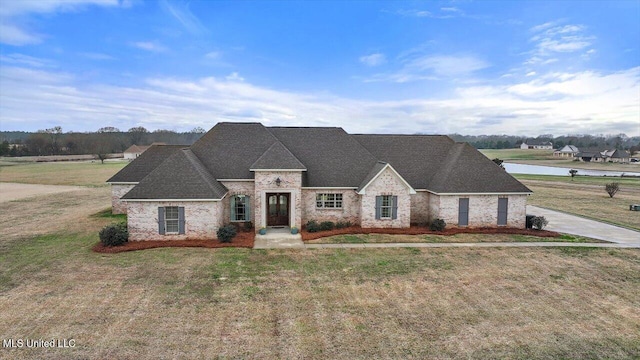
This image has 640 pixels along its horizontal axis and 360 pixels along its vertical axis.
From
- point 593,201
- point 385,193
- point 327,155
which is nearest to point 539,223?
point 385,193

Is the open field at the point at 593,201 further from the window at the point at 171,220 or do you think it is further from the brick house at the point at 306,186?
the window at the point at 171,220

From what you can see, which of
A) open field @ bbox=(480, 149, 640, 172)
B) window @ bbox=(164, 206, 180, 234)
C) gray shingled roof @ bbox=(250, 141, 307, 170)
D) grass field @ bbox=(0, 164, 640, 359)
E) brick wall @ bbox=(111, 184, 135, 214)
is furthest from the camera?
open field @ bbox=(480, 149, 640, 172)

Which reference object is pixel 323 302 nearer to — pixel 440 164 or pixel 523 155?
pixel 440 164

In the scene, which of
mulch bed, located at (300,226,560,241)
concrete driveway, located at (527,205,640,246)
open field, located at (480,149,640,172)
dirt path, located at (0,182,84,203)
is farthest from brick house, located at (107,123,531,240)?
open field, located at (480,149,640,172)

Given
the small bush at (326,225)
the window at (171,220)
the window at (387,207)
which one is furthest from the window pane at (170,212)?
the window at (387,207)

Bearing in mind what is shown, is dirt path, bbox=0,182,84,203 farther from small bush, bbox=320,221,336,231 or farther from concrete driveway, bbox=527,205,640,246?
concrete driveway, bbox=527,205,640,246

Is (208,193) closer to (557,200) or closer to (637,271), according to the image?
(637,271)

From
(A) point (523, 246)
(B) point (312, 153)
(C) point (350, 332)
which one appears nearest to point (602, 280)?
(A) point (523, 246)
